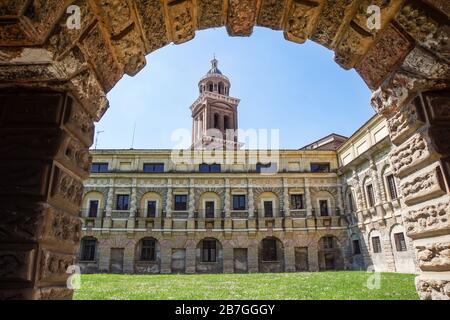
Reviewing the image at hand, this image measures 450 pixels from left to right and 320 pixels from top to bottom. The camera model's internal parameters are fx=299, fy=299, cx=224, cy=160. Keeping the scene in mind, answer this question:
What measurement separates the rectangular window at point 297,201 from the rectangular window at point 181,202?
916 cm

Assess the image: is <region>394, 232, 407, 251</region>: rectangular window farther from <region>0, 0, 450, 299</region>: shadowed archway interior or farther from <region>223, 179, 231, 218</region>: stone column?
<region>0, 0, 450, 299</region>: shadowed archway interior

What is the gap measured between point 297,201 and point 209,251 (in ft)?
28.1

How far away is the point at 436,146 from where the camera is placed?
2203 mm

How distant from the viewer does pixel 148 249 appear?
24.5 meters

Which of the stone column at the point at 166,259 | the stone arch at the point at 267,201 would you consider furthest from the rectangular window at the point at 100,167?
the stone arch at the point at 267,201

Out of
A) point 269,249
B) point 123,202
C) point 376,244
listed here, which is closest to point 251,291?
point 376,244

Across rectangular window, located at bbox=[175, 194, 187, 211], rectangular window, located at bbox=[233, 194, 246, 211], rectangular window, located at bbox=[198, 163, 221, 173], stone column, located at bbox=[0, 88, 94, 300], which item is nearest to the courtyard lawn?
stone column, located at bbox=[0, 88, 94, 300]

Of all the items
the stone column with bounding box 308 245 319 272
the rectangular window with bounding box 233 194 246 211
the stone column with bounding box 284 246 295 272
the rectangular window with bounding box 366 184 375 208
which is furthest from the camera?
the rectangular window with bounding box 233 194 246 211

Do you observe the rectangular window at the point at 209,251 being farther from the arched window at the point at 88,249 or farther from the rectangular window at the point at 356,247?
the rectangular window at the point at 356,247

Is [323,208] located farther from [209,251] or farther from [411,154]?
[411,154]

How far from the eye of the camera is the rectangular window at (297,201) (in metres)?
25.5

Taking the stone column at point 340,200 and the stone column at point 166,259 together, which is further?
the stone column at point 340,200

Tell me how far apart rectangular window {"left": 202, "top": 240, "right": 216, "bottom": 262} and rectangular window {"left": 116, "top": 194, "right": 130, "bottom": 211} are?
7207mm

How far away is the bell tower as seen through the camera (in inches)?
1537
